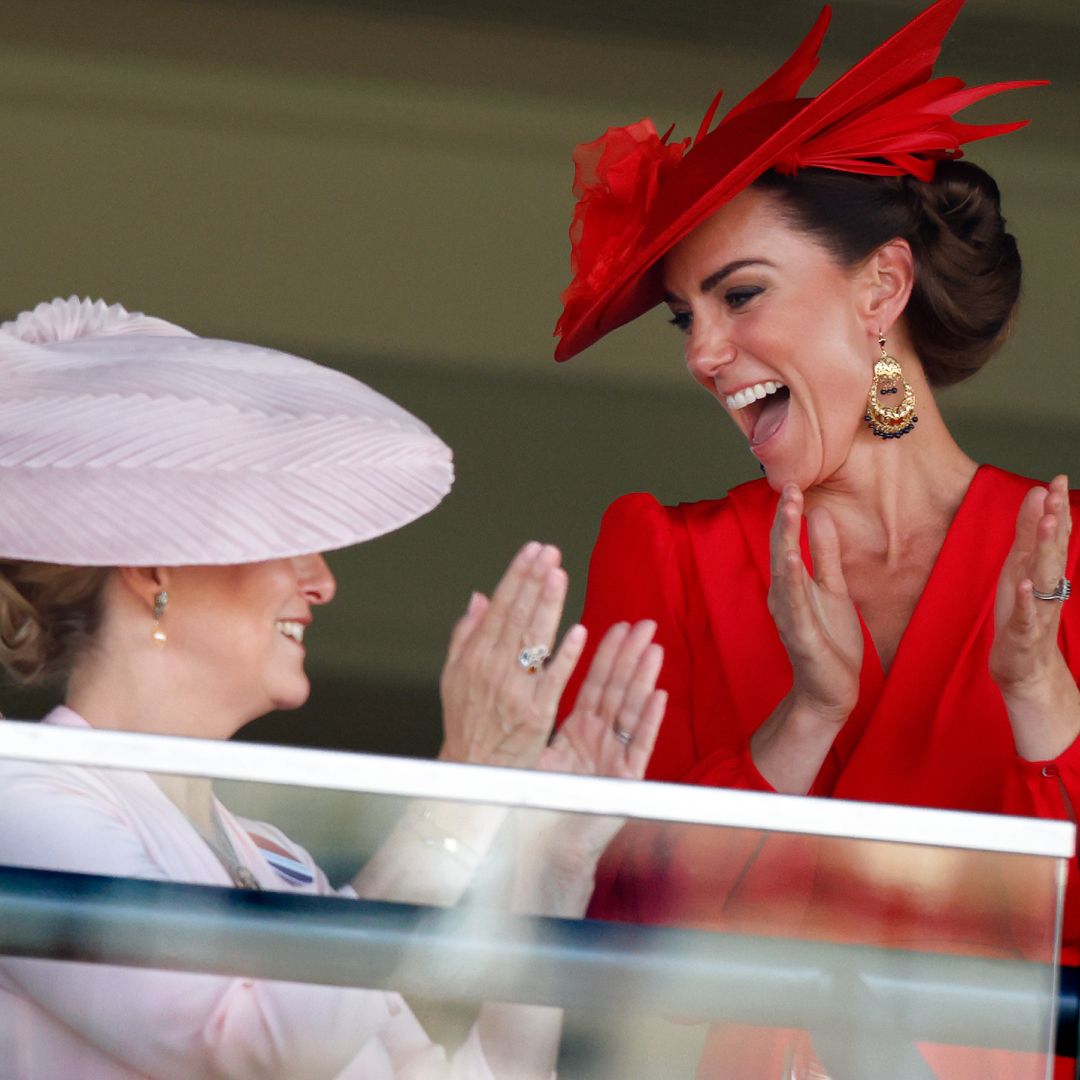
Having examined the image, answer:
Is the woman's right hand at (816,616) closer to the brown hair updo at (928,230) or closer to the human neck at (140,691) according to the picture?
the brown hair updo at (928,230)

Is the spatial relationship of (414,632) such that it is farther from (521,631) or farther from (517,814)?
(517,814)

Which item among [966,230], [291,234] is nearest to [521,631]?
[966,230]

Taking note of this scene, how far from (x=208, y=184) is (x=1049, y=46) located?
133 centimetres

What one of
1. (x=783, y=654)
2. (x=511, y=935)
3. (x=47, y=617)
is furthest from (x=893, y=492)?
(x=511, y=935)

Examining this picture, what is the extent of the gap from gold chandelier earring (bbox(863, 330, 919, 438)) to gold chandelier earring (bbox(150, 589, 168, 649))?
79 centimetres

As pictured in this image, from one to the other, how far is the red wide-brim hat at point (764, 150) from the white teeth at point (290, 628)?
58 centimetres

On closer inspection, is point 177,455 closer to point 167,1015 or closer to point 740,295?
point 740,295

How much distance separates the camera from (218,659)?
139 centimetres

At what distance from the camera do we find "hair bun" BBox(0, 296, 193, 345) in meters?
1.60

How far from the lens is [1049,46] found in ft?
8.86

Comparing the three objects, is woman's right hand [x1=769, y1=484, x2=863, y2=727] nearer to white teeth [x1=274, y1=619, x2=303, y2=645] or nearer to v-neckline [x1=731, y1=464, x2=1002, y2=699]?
v-neckline [x1=731, y1=464, x2=1002, y2=699]

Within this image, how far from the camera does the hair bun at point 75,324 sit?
1604 mm

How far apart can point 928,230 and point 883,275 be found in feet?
0.23

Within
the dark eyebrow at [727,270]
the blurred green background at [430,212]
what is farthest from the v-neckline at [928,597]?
the blurred green background at [430,212]
